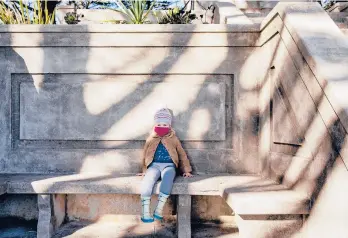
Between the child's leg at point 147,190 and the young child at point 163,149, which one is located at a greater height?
the young child at point 163,149

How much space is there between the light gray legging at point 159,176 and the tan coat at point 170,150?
0.08 metres

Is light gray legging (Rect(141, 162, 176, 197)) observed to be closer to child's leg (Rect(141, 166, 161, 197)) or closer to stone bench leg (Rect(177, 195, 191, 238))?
child's leg (Rect(141, 166, 161, 197))

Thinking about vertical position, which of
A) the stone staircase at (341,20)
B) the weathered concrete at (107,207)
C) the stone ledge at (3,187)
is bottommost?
the weathered concrete at (107,207)

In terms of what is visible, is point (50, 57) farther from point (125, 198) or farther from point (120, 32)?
point (125, 198)

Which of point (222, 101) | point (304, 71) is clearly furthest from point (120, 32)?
point (304, 71)

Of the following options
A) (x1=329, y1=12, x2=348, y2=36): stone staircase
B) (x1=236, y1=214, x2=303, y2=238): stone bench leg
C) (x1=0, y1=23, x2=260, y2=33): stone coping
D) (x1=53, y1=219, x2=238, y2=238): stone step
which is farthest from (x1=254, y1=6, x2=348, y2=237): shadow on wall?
(x1=329, y1=12, x2=348, y2=36): stone staircase

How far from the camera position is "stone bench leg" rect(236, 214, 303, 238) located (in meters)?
2.60

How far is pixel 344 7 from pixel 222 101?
4.28 metres

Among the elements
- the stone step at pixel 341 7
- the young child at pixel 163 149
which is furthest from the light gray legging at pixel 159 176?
the stone step at pixel 341 7

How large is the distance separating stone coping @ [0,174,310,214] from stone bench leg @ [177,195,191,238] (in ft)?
0.25

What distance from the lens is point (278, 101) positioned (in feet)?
10.5

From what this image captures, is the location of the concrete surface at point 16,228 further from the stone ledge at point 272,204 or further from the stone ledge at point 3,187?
the stone ledge at point 272,204

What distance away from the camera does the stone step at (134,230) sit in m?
3.20

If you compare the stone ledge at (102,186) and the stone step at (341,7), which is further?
the stone step at (341,7)
